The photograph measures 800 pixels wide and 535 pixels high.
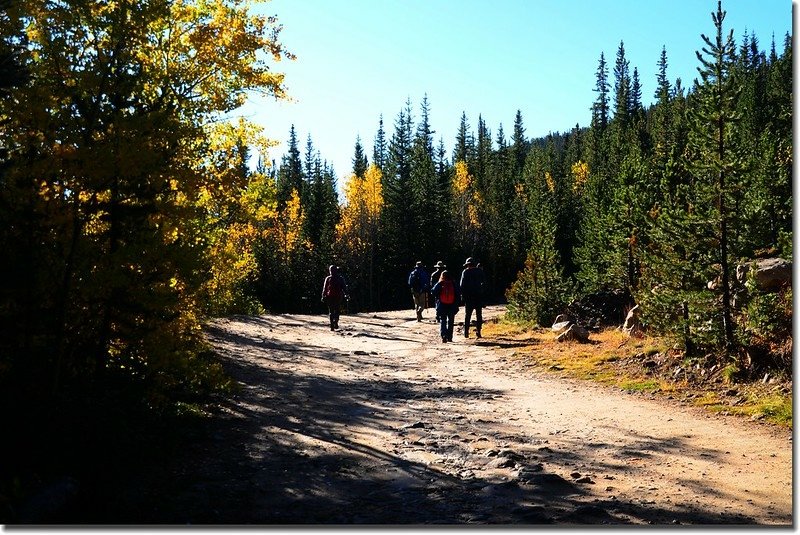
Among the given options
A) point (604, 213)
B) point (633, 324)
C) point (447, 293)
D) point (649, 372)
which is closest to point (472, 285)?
point (447, 293)

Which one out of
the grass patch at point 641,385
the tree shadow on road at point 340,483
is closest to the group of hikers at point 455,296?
the grass patch at point 641,385

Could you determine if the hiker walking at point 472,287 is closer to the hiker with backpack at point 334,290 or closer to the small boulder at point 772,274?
the hiker with backpack at point 334,290

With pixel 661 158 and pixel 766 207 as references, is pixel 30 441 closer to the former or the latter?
pixel 766 207

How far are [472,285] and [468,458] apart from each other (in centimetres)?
1130

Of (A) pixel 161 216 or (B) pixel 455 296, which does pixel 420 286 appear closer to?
(B) pixel 455 296

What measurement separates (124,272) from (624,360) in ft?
32.5

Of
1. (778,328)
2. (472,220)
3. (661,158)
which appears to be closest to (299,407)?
(778,328)

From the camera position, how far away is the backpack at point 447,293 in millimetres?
16891

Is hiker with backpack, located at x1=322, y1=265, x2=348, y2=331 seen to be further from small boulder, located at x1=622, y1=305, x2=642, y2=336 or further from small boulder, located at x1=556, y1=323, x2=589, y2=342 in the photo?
small boulder, located at x1=622, y1=305, x2=642, y2=336

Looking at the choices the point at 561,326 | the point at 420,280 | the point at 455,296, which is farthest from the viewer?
the point at 420,280

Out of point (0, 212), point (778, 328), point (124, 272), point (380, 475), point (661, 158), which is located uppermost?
point (661, 158)

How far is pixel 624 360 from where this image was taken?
40.7ft

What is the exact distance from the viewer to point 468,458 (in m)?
6.45

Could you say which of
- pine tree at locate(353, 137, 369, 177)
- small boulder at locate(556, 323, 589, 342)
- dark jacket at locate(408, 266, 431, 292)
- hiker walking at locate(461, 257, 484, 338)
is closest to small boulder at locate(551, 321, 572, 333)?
small boulder at locate(556, 323, 589, 342)
